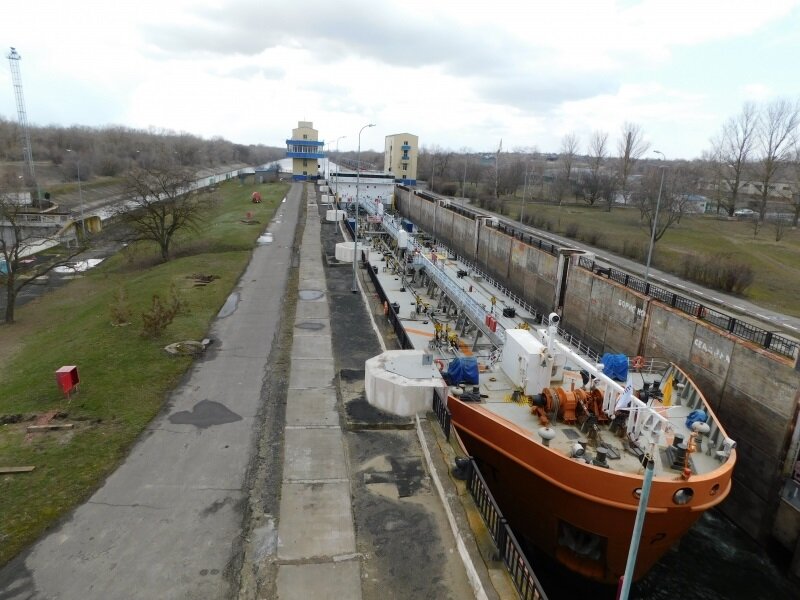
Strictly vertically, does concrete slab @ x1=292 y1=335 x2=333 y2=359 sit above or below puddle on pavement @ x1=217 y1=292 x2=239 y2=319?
below

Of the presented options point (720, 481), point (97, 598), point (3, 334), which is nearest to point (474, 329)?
point (720, 481)

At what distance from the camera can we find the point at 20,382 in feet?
66.2

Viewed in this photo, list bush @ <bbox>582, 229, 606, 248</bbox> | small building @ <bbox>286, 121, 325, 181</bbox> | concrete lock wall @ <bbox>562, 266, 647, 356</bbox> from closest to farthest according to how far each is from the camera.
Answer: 1. concrete lock wall @ <bbox>562, 266, 647, 356</bbox>
2. bush @ <bbox>582, 229, 606, 248</bbox>
3. small building @ <bbox>286, 121, 325, 181</bbox>

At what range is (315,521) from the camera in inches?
454

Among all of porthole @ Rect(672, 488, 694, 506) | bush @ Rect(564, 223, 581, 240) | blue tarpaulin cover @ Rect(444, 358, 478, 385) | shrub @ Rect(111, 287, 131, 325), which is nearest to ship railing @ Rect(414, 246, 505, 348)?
blue tarpaulin cover @ Rect(444, 358, 478, 385)

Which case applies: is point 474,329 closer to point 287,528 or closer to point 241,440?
point 241,440

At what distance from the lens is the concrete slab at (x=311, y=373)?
62.0ft

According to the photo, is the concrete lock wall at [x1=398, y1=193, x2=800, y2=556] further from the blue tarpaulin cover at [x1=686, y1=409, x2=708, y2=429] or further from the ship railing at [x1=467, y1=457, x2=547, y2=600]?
the ship railing at [x1=467, y1=457, x2=547, y2=600]

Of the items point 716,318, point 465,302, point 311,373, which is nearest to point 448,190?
point 465,302

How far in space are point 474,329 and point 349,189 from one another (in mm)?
64066

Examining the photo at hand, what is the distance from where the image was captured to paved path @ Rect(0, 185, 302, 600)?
9766mm

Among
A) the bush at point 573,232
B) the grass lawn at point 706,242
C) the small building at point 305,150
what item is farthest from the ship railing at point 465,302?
the small building at point 305,150

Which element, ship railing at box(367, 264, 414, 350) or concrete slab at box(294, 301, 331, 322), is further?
concrete slab at box(294, 301, 331, 322)

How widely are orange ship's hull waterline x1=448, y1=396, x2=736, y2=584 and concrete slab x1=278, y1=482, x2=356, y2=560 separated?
186 inches
